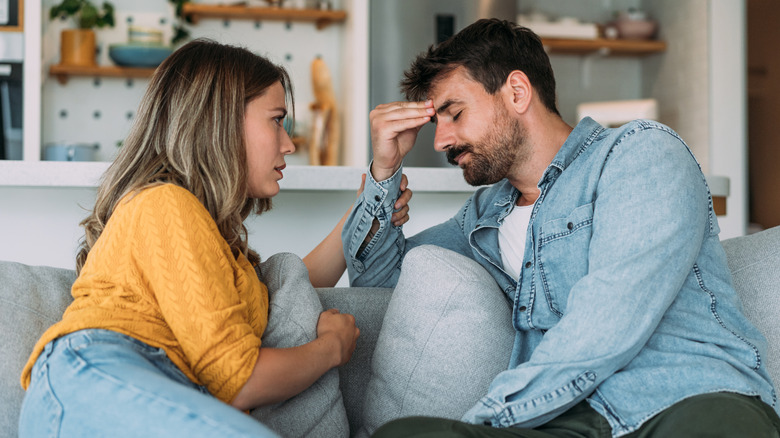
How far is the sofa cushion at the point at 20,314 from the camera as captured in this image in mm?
1334

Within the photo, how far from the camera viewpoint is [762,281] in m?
1.58

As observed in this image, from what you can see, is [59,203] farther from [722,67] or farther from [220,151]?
[722,67]

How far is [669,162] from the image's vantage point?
1312 millimetres

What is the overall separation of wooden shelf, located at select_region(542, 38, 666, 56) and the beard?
269cm

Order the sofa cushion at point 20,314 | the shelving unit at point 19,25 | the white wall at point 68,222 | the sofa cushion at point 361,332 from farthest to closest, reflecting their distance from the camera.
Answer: the shelving unit at point 19,25
the white wall at point 68,222
the sofa cushion at point 361,332
the sofa cushion at point 20,314

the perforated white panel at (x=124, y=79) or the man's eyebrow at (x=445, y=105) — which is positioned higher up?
the perforated white panel at (x=124, y=79)

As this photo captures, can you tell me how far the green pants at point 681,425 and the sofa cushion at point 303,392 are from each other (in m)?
0.28

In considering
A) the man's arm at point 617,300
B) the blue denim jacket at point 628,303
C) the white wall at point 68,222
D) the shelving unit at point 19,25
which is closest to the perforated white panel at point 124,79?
the shelving unit at point 19,25

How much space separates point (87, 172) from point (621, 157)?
148cm

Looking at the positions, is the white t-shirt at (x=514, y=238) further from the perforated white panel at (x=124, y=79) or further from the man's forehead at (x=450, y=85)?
the perforated white panel at (x=124, y=79)

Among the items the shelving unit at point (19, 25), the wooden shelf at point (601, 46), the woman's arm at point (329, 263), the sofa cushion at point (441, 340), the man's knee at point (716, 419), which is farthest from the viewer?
the wooden shelf at point (601, 46)

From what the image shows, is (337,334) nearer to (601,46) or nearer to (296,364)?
(296,364)

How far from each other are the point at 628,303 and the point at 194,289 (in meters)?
0.67

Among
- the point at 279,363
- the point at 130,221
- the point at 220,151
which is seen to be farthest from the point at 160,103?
the point at 279,363
